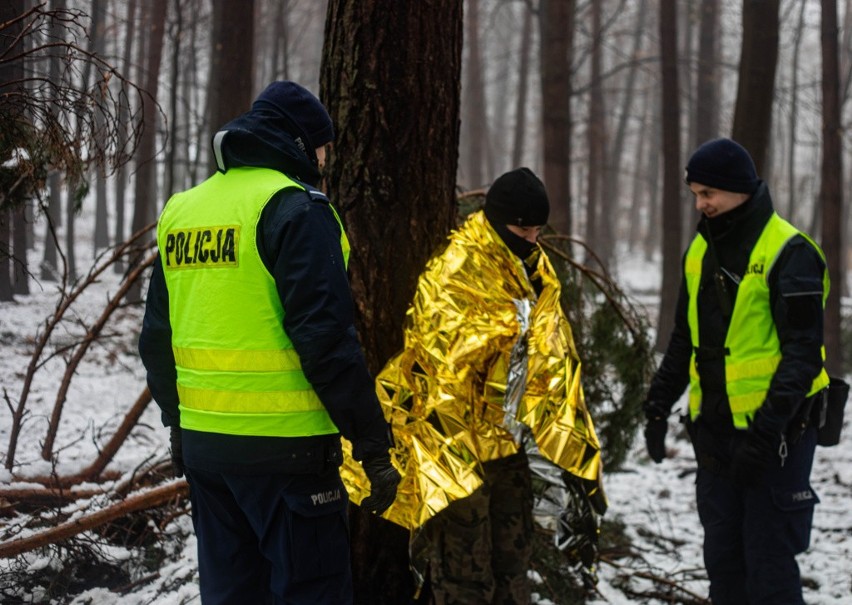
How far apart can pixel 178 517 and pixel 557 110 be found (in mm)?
7067

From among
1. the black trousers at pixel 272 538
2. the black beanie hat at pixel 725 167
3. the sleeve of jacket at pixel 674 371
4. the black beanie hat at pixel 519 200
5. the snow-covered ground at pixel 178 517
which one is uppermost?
the black beanie hat at pixel 725 167

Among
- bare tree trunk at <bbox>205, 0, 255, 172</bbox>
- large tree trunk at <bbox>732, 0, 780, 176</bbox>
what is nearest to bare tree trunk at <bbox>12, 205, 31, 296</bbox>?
bare tree trunk at <bbox>205, 0, 255, 172</bbox>

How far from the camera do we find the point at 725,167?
3279 millimetres

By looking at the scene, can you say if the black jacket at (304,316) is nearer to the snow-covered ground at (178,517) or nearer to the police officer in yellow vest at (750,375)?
the snow-covered ground at (178,517)

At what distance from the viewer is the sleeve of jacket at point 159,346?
8.82 ft

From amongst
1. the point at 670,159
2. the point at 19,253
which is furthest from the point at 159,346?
the point at 670,159

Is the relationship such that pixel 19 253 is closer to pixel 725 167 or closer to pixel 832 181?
pixel 725 167

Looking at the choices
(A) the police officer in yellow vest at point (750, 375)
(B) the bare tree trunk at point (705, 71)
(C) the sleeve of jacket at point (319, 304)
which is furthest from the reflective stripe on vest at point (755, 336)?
(B) the bare tree trunk at point (705, 71)

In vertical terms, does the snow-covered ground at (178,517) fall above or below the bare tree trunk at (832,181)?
below

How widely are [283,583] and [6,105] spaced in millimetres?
2401

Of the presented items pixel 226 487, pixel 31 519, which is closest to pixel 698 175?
pixel 226 487

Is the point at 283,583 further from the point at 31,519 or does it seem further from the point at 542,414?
the point at 31,519

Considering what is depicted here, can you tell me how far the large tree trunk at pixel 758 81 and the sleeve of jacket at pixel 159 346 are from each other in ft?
18.9

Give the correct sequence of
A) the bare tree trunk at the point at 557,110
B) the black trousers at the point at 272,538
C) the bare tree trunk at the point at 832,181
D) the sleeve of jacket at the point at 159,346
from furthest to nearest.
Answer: the bare tree trunk at the point at 832,181 → the bare tree trunk at the point at 557,110 → the sleeve of jacket at the point at 159,346 → the black trousers at the point at 272,538
